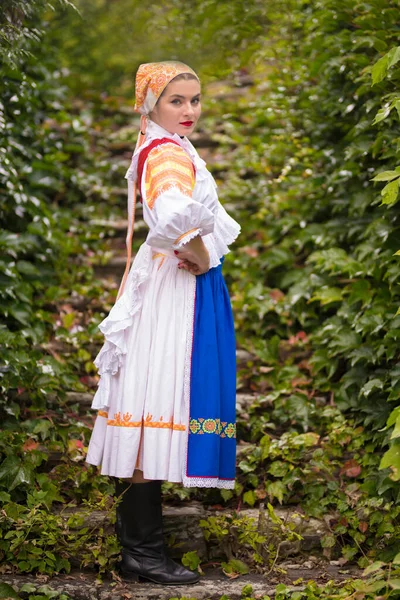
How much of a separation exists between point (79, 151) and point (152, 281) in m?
3.37

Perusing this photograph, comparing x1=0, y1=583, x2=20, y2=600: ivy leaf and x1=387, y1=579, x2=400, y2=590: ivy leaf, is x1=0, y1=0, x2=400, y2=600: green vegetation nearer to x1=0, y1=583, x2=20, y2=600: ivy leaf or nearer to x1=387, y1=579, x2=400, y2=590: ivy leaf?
x1=387, y1=579, x2=400, y2=590: ivy leaf

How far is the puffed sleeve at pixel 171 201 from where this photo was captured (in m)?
2.21

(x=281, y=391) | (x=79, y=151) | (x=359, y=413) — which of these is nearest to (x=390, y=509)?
(x=359, y=413)

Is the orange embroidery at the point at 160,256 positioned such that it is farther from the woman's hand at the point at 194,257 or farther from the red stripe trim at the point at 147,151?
the red stripe trim at the point at 147,151

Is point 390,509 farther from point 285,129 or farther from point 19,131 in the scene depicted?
point 19,131

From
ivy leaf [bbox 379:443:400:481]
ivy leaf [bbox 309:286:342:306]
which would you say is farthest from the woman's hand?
ivy leaf [bbox 309:286:342:306]

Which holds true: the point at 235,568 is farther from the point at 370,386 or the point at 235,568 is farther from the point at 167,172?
the point at 167,172

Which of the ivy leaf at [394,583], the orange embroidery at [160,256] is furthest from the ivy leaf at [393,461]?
the orange embroidery at [160,256]

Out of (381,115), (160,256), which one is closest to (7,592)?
(160,256)

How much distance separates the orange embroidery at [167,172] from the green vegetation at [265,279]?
1.96 feet

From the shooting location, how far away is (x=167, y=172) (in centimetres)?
231

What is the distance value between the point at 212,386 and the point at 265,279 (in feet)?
7.26

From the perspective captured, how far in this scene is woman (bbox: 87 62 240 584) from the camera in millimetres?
2367

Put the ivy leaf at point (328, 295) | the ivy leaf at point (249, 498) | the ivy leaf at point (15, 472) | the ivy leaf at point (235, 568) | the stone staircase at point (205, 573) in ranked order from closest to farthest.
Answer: the stone staircase at point (205, 573), the ivy leaf at point (235, 568), the ivy leaf at point (15, 472), the ivy leaf at point (249, 498), the ivy leaf at point (328, 295)
